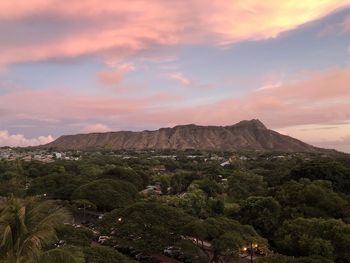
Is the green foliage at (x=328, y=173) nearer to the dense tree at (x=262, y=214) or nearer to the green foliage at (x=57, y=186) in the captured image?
the dense tree at (x=262, y=214)

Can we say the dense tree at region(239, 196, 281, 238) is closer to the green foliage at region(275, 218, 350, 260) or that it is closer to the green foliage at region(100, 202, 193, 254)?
the green foliage at region(275, 218, 350, 260)

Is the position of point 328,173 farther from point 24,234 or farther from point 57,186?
point 24,234

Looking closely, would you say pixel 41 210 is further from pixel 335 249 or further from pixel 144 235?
pixel 335 249

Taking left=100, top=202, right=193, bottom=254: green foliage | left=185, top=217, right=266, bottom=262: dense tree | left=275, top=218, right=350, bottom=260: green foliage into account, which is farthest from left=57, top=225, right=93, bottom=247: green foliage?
left=275, top=218, right=350, bottom=260: green foliage

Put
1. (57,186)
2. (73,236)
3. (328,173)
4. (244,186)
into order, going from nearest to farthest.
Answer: (73,236) < (328,173) < (57,186) < (244,186)

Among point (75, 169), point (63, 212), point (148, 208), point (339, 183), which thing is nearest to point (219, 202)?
point (339, 183)

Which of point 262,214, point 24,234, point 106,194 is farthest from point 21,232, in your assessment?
point 106,194
